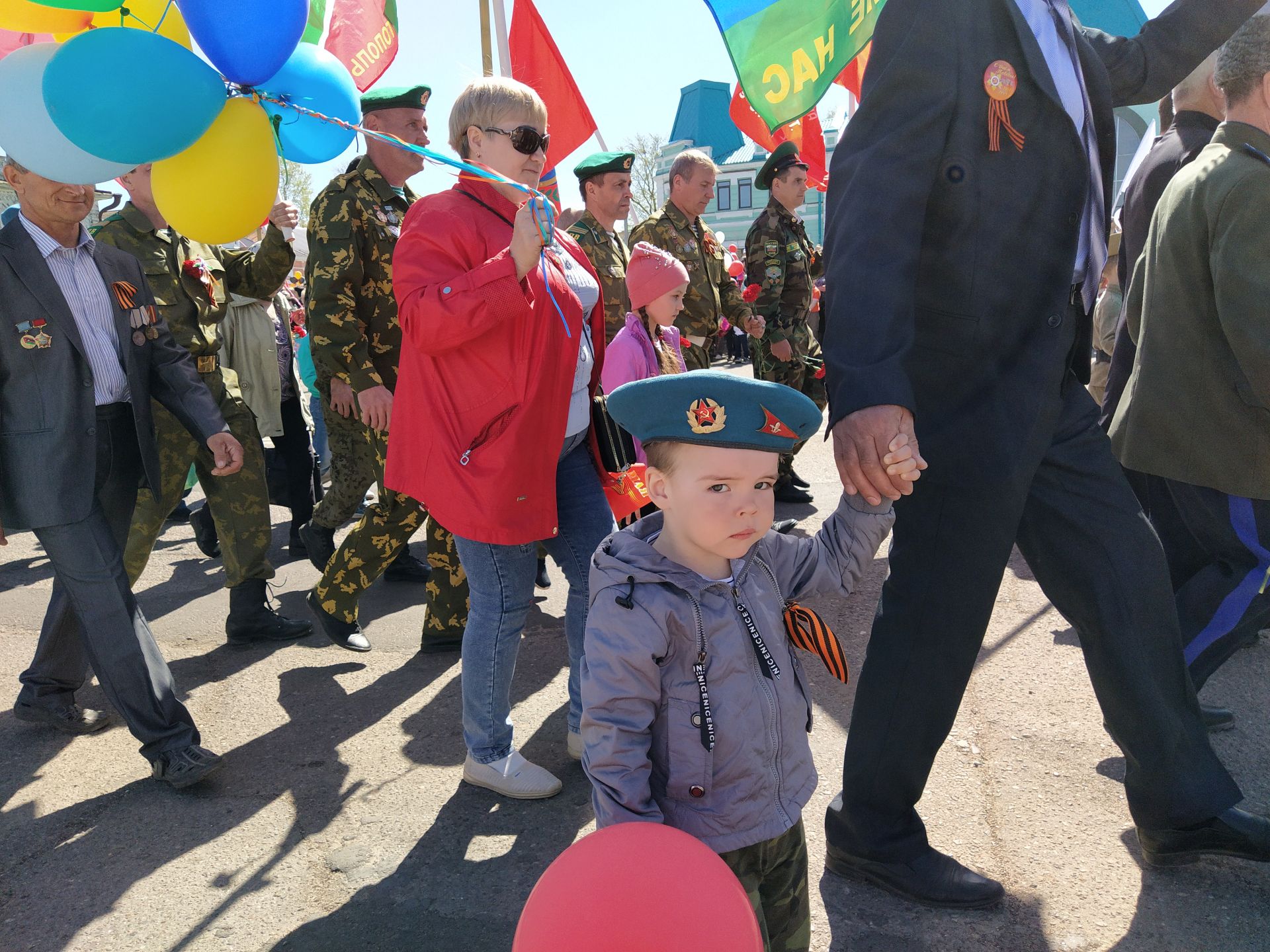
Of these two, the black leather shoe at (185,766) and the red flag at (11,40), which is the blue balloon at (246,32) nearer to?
the red flag at (11,40)

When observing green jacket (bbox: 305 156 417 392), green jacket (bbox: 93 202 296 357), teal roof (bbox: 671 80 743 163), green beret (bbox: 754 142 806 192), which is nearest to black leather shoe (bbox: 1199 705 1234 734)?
green jacket (bbox: 305 156 417 392)

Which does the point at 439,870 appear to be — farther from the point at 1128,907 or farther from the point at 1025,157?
the point at 1025,157

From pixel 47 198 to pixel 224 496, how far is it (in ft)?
5.17

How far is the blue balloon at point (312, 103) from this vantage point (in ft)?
9.30

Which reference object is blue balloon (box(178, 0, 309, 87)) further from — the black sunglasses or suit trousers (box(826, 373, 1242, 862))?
suit trousers (box(826, 373, 1242, 862))

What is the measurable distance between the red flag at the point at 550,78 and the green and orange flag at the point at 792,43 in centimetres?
146

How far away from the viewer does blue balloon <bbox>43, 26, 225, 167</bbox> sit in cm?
237

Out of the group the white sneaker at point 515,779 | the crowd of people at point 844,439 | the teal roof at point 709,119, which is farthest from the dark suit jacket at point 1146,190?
the teal roof at point 709,119

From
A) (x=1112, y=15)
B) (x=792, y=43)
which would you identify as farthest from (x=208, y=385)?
(x=1112, y=15)

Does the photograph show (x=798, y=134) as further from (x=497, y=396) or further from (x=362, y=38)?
(x=497, y=396)

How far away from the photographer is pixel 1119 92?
2623mm

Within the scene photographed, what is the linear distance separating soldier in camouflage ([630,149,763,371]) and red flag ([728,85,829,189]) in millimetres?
338

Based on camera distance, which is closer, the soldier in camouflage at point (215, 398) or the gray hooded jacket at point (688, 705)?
the gray hooded jacket at point (688, 705)

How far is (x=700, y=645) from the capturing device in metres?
1.83
